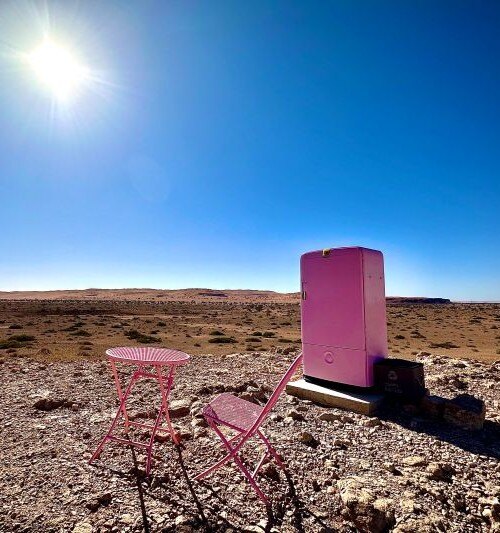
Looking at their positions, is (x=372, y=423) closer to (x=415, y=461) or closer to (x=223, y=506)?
(x=415, y=461)

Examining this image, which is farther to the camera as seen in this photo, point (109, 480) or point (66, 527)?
point (109, 480)

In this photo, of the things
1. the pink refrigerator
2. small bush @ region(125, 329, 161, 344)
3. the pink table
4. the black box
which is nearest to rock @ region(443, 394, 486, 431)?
the black box

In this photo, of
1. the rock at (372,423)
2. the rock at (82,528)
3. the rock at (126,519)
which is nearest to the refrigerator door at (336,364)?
the rock at (372,423)

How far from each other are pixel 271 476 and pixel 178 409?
90.9 inches

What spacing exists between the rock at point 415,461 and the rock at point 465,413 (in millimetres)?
1297

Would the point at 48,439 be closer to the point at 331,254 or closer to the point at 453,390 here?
the point at 331,254

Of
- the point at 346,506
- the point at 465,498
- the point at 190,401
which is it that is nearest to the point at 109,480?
the point at 346,506

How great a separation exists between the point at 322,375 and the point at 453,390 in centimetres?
262

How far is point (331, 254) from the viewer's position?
5.98 meters

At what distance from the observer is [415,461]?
12.7ft

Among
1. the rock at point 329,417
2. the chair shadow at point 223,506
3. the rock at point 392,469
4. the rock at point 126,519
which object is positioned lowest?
the chair shadow at point 223,506

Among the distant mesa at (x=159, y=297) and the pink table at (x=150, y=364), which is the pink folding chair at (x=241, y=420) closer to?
the pink table at (x=150, y=364)

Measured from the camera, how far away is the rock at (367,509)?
9.45 ft

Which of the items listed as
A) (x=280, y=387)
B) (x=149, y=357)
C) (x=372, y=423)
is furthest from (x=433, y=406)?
(x=149, y=357)
